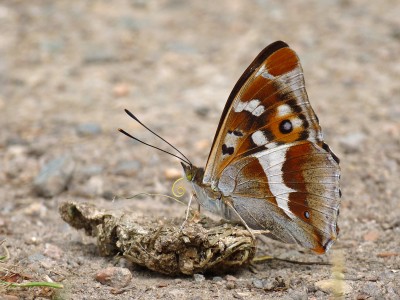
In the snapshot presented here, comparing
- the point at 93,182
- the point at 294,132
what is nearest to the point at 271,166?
the point at 294,132

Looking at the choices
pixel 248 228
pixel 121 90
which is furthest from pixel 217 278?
pixel 121 90

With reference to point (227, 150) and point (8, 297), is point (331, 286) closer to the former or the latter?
point (227, 150)

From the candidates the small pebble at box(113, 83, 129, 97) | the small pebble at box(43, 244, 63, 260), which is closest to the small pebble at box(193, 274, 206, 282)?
the small pebble at box(43, 244, 63, 260)

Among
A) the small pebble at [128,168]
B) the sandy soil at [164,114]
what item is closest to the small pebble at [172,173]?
the sandy soil at [164,114]

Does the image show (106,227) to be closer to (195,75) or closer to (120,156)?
(120,156)

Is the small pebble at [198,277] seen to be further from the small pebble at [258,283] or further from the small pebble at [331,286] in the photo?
the small pebble at [331,286]

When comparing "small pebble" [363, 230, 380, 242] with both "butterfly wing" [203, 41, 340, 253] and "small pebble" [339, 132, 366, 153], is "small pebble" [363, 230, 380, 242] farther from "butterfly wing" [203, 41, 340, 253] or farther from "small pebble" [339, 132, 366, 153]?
"small pebble" [339, 132, 366, 153]
